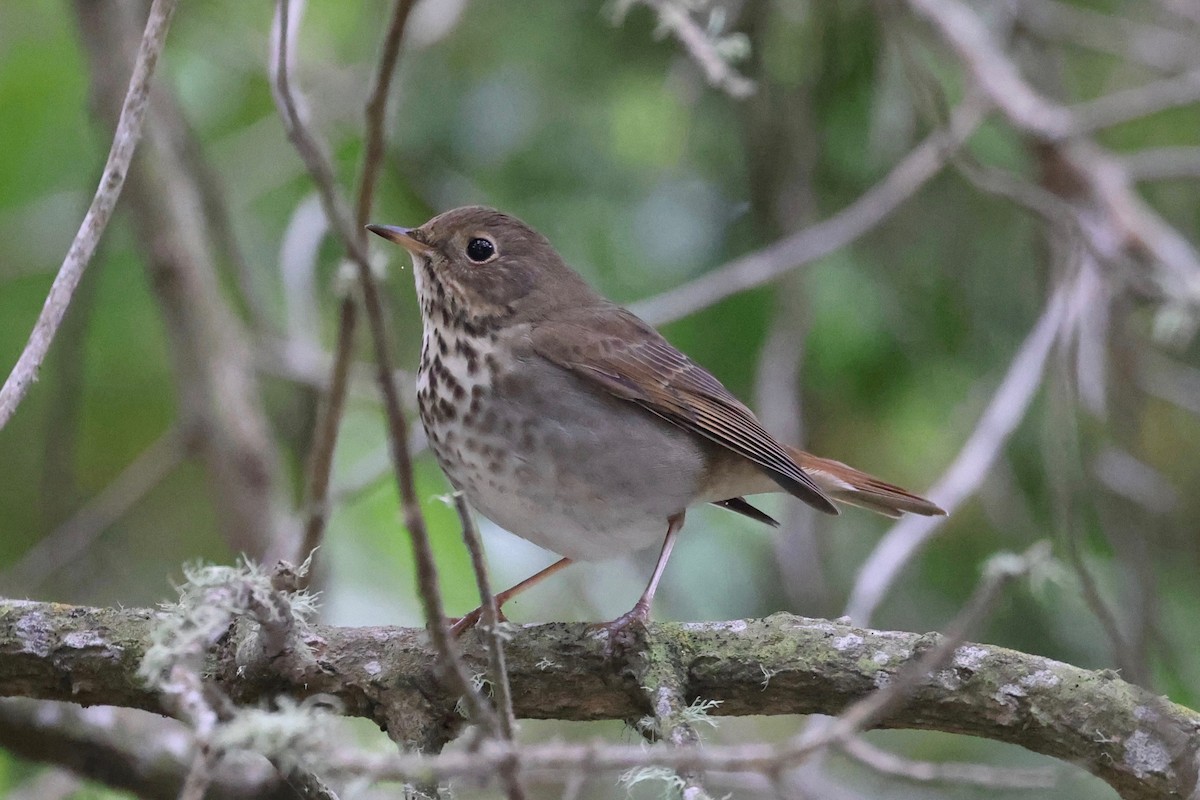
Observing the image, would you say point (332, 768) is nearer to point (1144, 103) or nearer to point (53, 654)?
point (53, 654)

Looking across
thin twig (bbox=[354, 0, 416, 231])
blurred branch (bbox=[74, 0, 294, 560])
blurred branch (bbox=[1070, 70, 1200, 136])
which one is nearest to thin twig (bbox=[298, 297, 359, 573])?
thin twig (bbox=[354, 0, 416, 231])

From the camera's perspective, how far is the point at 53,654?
2.94m

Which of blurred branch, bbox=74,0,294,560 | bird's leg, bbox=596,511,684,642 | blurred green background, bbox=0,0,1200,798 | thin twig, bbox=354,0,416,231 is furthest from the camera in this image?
blurred green background, bbox=0,0,1200,798

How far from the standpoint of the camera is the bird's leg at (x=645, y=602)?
3.02 metres

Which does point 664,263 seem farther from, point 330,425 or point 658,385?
point 330,425

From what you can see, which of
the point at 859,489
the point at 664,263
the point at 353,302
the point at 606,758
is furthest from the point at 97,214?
the point at 664,263

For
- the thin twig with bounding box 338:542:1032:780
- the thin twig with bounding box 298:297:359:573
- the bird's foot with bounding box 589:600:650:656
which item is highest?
the thin twig with bounding box 298:297:359:573

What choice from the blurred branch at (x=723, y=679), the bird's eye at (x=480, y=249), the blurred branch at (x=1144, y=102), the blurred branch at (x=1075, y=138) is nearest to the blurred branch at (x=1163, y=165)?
the blurred branch at (x=1075, y=138)

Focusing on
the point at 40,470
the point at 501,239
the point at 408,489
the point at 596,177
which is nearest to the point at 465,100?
the point at 596,177

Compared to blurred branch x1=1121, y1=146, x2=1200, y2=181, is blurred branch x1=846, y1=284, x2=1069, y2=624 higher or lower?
blurred branch x1=1121, y1=146, x2=1200, y2=181

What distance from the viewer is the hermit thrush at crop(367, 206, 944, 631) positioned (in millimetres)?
3629

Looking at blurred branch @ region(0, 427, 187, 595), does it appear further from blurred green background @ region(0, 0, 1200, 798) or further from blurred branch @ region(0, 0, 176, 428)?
blurred branch @ region(0, 0, 176, 428)

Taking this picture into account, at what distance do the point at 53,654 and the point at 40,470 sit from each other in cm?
315

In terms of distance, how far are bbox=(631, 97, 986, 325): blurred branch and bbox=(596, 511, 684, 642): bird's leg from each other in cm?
101
